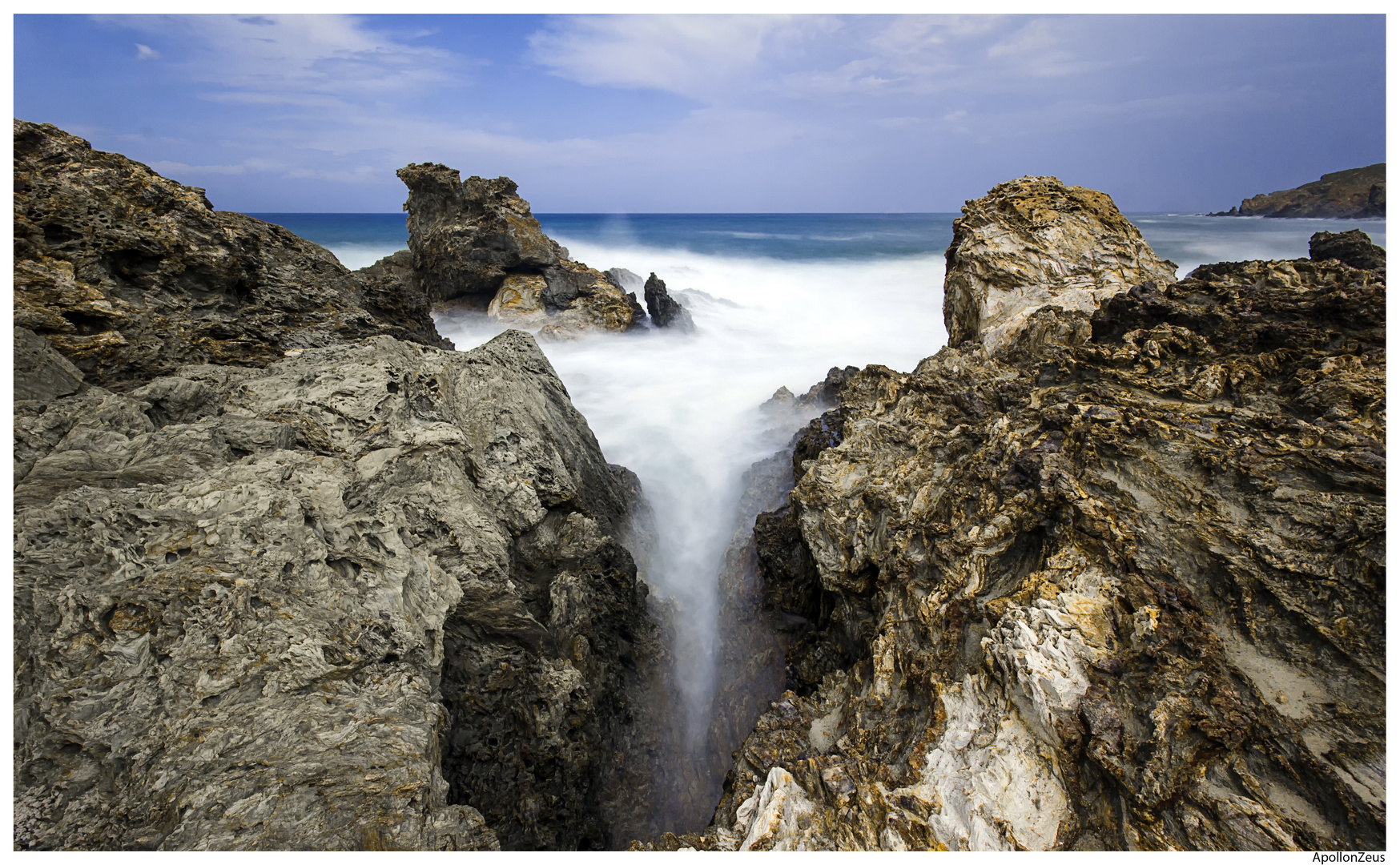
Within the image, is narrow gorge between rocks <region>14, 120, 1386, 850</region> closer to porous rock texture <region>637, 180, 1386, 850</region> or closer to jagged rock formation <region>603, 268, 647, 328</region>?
porous rock texture <region>637, 180, 1386, 850</region>

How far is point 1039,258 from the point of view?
21.5ft

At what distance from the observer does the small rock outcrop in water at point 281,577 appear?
2.67m

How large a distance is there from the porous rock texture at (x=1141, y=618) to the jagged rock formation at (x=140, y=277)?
5.14 m

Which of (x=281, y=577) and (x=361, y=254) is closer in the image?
(x=281, y=577)

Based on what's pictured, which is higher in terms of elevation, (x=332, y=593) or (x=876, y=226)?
(x=876, y=226)

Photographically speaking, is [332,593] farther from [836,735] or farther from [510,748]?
[836,735]

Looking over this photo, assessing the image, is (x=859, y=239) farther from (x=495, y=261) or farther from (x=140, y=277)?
(x=140, y=277)

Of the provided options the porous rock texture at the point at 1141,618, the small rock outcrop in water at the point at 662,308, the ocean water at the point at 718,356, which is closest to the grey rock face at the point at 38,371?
the porous rock texture at the point at 1141,618

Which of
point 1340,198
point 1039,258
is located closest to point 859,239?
point 1340,198

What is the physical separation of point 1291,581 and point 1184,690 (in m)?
0.75

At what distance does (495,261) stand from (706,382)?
7.16 meters

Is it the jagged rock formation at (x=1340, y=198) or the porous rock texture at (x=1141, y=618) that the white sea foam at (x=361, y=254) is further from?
the jagged rock formation at (x=1340, y=198)

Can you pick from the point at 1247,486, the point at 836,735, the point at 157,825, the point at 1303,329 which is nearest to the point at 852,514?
the point at 836,735

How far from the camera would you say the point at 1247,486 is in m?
2.94
